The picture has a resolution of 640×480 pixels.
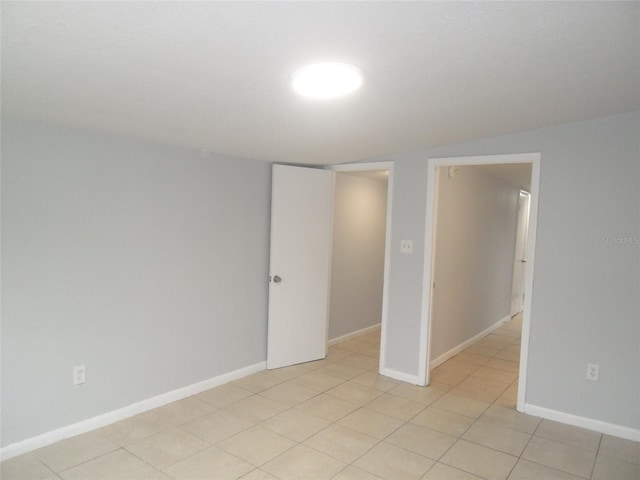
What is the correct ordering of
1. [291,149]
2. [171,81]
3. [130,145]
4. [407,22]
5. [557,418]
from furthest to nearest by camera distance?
[291,149] → [557,418] → [130,145] → [171,81] → [407,22]

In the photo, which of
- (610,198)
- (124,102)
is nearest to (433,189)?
(610,198)

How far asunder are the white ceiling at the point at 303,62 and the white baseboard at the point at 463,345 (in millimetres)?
2456

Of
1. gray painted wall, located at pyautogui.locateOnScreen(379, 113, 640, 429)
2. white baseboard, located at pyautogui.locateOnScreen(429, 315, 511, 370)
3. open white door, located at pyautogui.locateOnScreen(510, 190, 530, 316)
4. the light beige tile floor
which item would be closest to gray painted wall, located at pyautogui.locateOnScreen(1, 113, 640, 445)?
gray painted wall, located at pyautogui.locateOnScreen(379, 113, 640, 429)

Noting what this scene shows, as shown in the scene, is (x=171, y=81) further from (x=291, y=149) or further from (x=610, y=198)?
(x=610, y=198)

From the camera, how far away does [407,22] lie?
58.6 inches

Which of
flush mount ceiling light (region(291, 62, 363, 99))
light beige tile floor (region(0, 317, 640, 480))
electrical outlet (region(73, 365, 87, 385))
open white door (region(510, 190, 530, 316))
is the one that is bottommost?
light beige tile floor (region(0, 317, 640, 480))

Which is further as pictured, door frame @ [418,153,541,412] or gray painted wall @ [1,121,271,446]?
door frame @ [418,153,541,412]

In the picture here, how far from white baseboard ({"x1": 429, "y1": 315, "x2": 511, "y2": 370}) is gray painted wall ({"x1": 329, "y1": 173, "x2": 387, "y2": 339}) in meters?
1.25

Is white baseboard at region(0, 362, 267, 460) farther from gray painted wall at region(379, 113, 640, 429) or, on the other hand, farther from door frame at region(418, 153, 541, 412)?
gray painted wall at region(379, 113, 640, 429)

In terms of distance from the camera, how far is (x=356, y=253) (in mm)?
5227

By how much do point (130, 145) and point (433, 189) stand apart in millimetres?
2460

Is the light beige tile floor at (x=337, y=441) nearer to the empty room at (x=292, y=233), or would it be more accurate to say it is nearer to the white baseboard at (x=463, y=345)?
the empty room at (x=292, y=233)

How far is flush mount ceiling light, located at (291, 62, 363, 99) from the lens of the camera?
185 cm

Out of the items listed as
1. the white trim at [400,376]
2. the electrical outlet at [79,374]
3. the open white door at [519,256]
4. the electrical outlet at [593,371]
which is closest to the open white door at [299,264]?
the white trim at [400,376]
